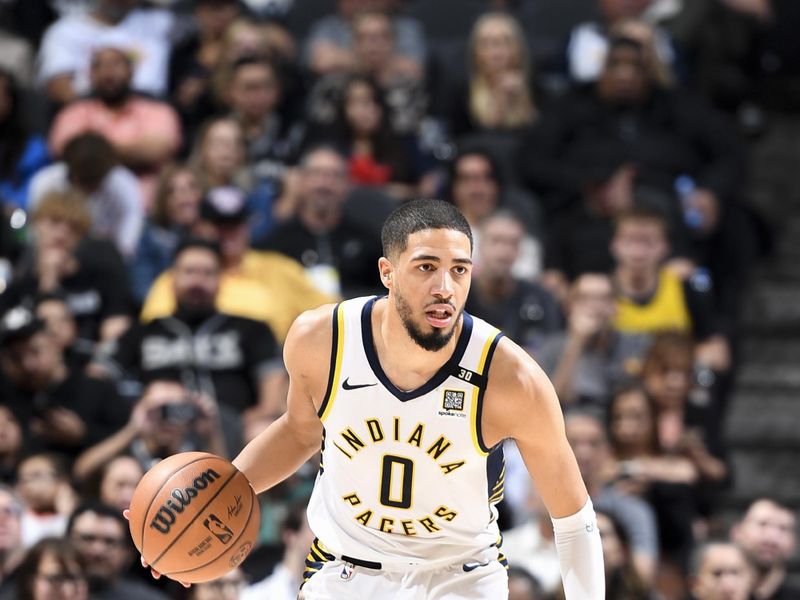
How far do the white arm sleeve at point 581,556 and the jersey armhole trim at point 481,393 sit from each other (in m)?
0.37

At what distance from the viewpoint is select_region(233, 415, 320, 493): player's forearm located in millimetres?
5270

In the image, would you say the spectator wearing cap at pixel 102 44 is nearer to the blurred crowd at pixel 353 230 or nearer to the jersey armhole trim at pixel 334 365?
the blurred crowd at pixel 353 230

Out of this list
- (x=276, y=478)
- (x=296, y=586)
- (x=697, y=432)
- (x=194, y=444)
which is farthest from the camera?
(x=697, y=432)

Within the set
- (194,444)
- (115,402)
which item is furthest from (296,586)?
(115,402)

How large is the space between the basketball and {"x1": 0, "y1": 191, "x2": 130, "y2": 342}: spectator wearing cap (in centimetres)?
387

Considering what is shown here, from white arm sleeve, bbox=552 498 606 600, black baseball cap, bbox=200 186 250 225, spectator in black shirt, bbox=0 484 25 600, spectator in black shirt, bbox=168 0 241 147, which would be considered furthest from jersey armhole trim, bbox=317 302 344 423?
spectator in black shirt, bbox=168 0 241 147

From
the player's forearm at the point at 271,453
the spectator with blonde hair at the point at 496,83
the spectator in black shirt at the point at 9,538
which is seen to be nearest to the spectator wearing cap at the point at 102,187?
the spectator with blonde hair at the point at 496,83

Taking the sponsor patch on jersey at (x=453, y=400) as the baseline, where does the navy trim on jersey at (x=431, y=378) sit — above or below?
above

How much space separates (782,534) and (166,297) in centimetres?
363

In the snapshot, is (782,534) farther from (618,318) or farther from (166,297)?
(166,297)

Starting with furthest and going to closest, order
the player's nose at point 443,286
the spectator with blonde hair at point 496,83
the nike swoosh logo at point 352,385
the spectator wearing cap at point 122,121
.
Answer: the spectator with blonde hair at point 496,83 < the spectator wearing cap at point 122,121 < the nike swoosh logo at point 352,385 < the player's nose at point 443,286

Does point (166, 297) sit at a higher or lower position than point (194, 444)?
higher

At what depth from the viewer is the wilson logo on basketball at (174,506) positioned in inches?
201

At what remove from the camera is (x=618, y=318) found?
9188 mm
